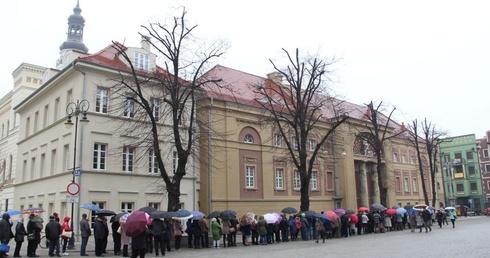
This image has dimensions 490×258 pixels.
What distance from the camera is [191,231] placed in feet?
74.9

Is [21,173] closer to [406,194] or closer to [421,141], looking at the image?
[406,194]

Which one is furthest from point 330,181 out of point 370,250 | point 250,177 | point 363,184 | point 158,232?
point 158,232

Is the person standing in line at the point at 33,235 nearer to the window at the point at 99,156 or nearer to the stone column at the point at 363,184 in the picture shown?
the window at the point at 99,156

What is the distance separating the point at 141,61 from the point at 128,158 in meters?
7.78

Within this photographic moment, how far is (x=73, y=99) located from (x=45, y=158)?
6.12 m

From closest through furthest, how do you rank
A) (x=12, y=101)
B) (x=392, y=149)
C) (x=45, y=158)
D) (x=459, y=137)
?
(x=45, y=158) < (x=12, y=101) < (x=392, y=149) < (x=459, y=137)

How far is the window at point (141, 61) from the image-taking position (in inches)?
1289

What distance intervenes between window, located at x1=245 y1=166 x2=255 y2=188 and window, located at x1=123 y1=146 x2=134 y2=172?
36.9 ft

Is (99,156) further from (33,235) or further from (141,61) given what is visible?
(33,235)

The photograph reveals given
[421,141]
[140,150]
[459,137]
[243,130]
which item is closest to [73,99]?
[140,150]

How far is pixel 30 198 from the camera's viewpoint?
34250 mm

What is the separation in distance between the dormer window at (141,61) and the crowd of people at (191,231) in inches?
511

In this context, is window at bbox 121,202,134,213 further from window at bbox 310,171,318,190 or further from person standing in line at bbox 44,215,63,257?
window at bbox 310,171,318,190

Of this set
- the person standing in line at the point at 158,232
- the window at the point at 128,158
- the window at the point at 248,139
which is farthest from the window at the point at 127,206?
the window at the point at 248,139
